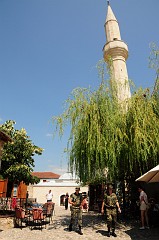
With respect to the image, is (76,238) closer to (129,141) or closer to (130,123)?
(129,141)

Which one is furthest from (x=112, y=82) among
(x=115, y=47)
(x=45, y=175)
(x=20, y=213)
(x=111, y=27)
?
(x=45, y=175)

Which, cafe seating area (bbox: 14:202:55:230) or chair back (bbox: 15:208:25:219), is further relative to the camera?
chair back (bbox: 15:208:25:219)

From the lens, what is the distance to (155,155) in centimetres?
846

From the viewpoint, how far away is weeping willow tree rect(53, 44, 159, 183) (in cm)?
811

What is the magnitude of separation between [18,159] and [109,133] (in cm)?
1322

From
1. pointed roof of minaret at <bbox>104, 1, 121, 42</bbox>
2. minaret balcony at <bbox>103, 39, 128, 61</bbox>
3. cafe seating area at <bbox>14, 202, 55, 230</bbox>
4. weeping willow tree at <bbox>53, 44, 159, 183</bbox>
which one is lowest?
cafe seating area at <bbox>14, 202, 55, 230</bbox>

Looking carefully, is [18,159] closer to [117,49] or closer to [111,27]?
[117,49]

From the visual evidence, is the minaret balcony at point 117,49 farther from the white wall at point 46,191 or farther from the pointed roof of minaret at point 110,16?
the white wall at point 46,191

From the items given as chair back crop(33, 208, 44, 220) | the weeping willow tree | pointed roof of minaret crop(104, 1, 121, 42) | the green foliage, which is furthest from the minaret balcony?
chair back crop(33, 208, 44, 220)

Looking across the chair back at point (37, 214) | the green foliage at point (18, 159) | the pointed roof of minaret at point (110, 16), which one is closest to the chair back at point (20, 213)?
the chair back at point (37, 214)

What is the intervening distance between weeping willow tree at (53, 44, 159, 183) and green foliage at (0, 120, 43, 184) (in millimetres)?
10911

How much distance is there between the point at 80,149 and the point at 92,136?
2.34ft

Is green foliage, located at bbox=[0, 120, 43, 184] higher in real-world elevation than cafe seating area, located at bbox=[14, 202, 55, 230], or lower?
higher

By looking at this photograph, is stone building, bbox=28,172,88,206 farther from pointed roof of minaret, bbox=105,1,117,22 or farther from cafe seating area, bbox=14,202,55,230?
pointed roof of minaret, bbox=105,1,117,22
